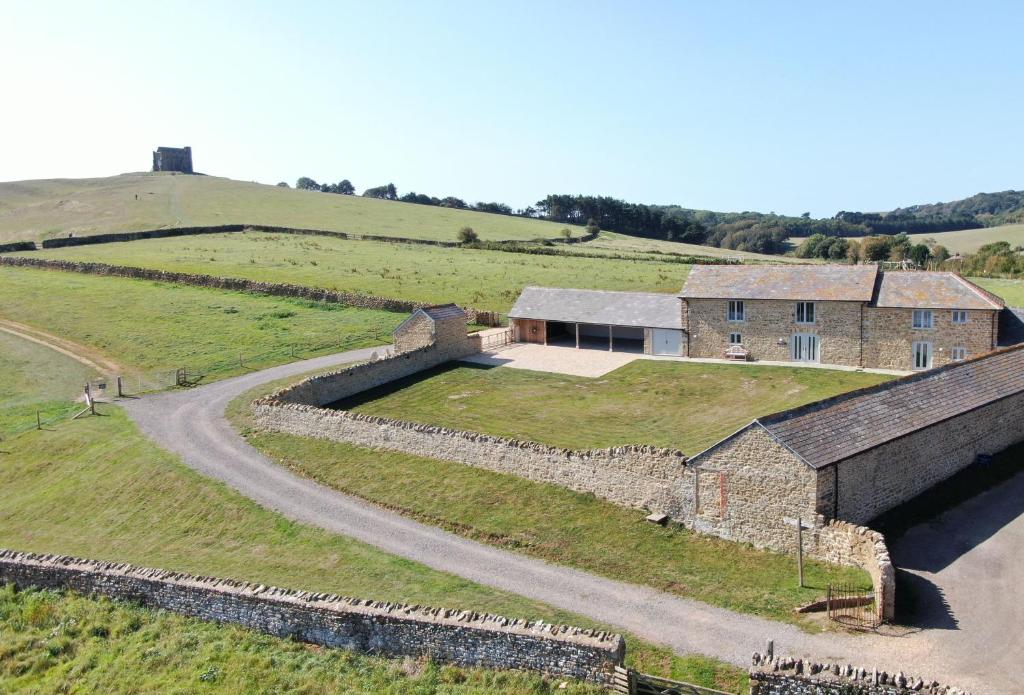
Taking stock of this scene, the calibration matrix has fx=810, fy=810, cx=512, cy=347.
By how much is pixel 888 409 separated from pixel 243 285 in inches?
1961

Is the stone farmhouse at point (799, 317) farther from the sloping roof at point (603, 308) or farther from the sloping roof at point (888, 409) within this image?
the sloping roof at point (888, 409)

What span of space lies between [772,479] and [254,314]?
41147 millimetres

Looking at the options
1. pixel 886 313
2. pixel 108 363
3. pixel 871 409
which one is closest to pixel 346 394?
pixel 108 363

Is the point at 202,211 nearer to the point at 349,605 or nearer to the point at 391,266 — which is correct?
the point at 391,266

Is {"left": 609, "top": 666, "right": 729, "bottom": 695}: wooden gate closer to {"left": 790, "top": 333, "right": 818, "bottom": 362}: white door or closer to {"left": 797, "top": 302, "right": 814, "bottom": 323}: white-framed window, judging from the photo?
{"left": 790, "top": 333, "right": 818, "bottom": 362}: white door

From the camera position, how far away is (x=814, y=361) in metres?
41.7

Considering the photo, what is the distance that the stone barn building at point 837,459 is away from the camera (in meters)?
20.5

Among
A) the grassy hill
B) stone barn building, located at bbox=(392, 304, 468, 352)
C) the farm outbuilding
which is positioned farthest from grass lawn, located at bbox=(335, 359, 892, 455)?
the grassy hill

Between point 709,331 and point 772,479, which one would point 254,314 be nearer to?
point 709,331

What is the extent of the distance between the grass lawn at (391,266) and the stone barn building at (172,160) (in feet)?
299

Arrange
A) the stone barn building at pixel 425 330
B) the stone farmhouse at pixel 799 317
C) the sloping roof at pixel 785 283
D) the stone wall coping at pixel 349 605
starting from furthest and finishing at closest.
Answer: the stone barn building at pixel 425 330 → the sloping roof at pixel 785 283 → the stone farmhouse at pixel 799 317 → the stone wall coping at pixel 349 605

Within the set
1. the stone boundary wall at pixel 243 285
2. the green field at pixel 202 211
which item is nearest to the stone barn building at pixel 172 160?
the green field at pixel 202 211

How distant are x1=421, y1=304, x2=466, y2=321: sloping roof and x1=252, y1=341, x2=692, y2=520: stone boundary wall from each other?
20.7ft

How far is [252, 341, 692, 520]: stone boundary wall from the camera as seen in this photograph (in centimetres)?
2298
